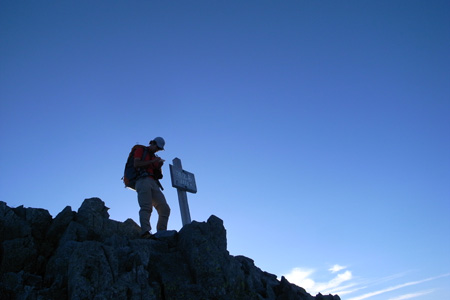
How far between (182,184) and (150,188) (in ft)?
8.49

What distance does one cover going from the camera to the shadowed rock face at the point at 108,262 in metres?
7.61

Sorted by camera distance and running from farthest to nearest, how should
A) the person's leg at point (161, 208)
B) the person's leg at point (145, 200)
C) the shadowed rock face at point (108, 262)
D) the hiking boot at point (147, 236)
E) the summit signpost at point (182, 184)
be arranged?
the summit signpost at point (182, 184)
the person's leg at point (161, 208)
the person's leg at point (145, 200)
the hiking boot at point (147, 236)
the shadowed rock face at point (108, 262)

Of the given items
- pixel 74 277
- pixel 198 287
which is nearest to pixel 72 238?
pixel 74 277

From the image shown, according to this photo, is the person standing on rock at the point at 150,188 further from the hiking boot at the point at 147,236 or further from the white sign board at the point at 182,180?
the white sign board at the point at 182,180

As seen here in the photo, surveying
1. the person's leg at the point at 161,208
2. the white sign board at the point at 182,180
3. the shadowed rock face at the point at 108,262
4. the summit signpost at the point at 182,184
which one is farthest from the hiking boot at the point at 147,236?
the white sign board at the point at 182,180

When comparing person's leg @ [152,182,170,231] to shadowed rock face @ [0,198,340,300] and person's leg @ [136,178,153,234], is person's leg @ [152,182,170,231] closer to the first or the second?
person's leg @ [136,178,153,234]

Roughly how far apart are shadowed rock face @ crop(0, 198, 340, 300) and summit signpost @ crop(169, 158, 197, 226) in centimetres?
296

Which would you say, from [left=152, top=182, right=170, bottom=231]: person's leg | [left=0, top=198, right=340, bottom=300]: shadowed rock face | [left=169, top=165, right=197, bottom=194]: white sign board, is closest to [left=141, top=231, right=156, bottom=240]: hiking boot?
[left=0, top=198, right=340, bottom=300]: shadowed rock face

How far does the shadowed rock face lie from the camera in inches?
300

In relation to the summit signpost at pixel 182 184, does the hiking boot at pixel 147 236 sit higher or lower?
lower

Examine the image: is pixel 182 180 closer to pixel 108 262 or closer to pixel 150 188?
pixel 150 188

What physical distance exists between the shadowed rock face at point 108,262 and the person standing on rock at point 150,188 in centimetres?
82

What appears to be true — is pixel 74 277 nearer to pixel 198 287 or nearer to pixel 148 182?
pixel 198 287

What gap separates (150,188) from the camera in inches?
496
